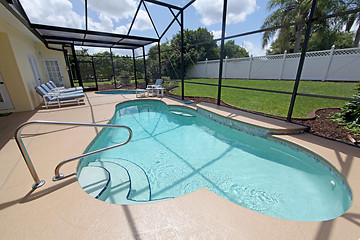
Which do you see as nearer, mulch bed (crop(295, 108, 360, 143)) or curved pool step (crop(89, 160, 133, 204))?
curved pool step (crop(89, 160, 133, 204))

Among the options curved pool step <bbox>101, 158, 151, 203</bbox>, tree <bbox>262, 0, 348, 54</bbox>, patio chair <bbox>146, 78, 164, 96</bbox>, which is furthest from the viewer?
tree <bbox>262, 0, 348, 54</bbox>

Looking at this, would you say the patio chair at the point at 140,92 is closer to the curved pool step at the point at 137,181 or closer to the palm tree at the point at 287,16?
the curved pool step at the point at 137,181

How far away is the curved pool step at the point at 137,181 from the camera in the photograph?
2.26m

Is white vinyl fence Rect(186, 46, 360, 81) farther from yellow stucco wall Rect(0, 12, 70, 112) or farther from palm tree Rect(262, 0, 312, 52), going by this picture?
yellow stucco wall Rect(0, 12, 70, 112)

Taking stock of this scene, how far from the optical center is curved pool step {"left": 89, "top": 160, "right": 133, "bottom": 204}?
2096 millimetres

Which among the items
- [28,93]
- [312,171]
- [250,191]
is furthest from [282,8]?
[28,93]

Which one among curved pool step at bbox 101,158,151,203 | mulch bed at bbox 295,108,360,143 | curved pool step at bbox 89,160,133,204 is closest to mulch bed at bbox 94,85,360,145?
mulch bed at bbox 295,108,360,143

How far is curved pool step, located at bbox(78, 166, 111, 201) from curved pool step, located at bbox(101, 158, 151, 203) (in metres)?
0.36

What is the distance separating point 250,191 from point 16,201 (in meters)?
3.06

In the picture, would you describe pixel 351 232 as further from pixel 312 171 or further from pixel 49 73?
pixel 49 73

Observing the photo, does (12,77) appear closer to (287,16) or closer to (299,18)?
(299,18)

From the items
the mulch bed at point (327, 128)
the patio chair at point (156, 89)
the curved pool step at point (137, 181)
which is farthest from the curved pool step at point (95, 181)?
the patio chair at point (156, 89)

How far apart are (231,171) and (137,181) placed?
1744mm

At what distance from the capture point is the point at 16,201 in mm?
1676
